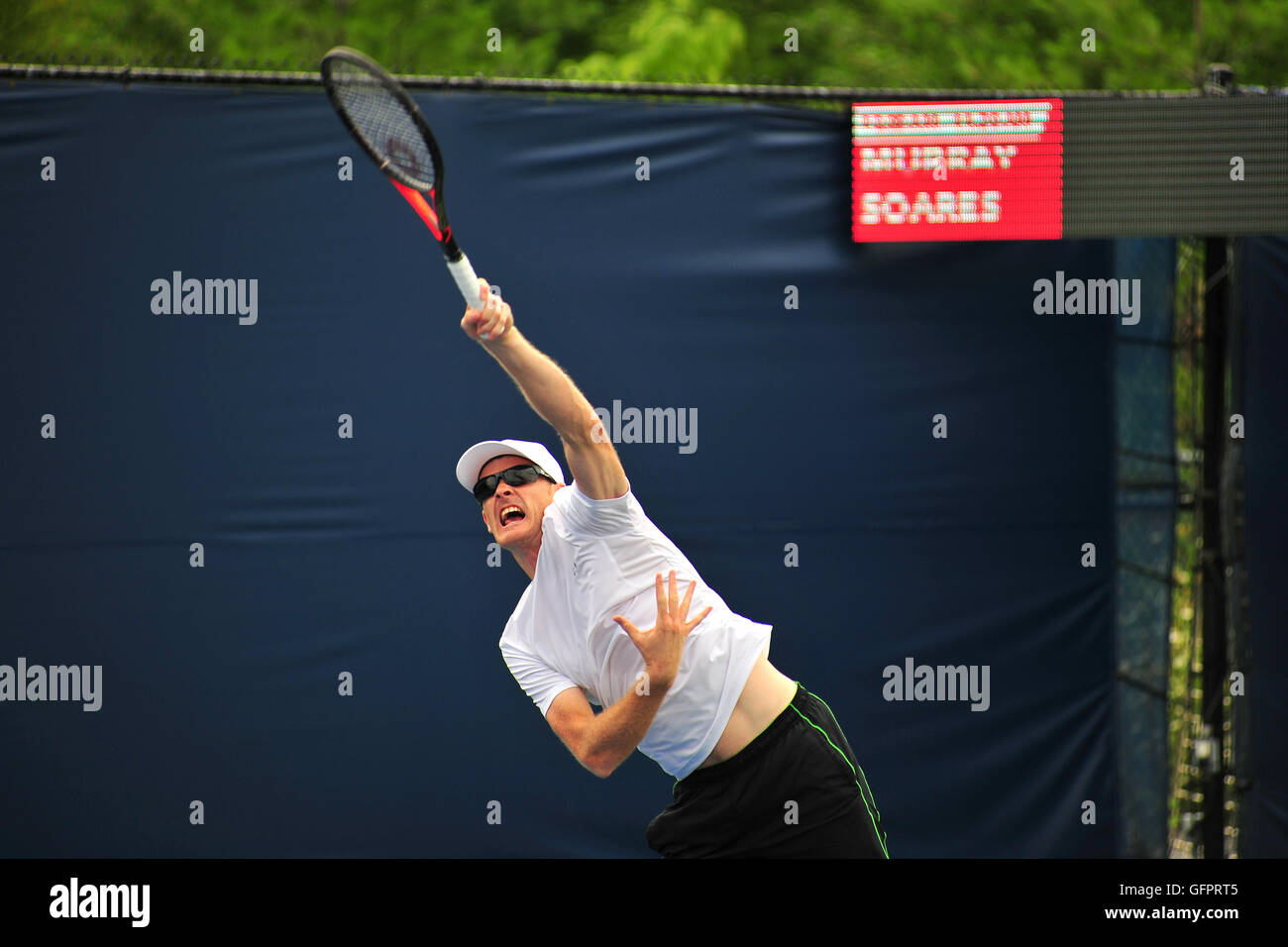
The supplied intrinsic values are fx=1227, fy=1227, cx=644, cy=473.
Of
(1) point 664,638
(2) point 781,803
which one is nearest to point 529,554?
(1) point 664,638

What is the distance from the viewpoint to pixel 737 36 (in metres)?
9.93

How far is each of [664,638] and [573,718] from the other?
406 mm

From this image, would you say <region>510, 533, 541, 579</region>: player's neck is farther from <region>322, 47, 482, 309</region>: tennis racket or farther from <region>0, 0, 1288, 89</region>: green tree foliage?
<region>0, 0, 1288, 89</region>: green tree foliage

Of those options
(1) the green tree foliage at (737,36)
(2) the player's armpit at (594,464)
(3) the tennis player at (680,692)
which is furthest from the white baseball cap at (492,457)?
(1) the green tree foliage at (737,36)

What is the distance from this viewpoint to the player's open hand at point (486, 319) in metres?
2.58

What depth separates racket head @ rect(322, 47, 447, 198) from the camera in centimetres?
300

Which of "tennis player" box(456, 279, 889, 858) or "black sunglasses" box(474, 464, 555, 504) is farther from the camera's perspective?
"black sunglasses" box(474, 464, 555, 504)

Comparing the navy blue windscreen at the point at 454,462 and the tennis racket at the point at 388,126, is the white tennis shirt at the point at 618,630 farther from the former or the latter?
the navy blue windscreen at the point at 454,462

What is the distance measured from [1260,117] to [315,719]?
444cm

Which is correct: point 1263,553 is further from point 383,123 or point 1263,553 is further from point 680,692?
point 383,123

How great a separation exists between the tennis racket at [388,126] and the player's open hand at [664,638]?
0.98 m

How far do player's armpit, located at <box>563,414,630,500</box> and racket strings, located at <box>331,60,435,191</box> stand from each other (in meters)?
0.75

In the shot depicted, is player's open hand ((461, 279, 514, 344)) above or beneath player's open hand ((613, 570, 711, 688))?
above

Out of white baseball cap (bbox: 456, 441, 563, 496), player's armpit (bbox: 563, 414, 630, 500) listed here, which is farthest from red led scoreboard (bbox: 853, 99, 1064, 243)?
player's armpit (bbox: 563, 414, 630, 500)
